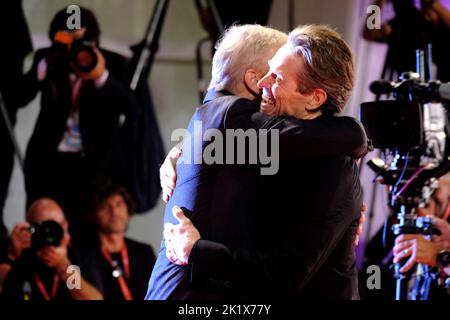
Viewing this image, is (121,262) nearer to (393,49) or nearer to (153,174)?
(153,174)

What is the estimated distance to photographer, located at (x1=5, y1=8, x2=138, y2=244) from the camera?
380cm

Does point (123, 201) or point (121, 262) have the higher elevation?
point (123, 201)

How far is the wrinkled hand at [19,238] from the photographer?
3.58 metres

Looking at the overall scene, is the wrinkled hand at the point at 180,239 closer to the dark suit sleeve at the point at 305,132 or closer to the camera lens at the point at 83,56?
the dark suit sleeve at the point at 305,132

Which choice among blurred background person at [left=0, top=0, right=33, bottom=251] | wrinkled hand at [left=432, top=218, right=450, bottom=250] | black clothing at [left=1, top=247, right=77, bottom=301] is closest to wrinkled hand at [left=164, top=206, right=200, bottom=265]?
wrinkled hand at [left=432, top=218, right=450, bottom=250]

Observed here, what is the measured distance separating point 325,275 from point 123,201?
2226mm

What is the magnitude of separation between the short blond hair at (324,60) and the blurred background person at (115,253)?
202 cm

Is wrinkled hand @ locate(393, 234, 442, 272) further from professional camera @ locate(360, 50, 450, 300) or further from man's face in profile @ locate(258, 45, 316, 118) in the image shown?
man's face in profile @ locate(258, 45, 316, 118)

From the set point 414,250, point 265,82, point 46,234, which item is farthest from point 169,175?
point 46,234

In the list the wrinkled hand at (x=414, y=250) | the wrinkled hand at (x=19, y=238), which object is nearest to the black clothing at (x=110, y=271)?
the wrinkled hand at (x=19, y=238)

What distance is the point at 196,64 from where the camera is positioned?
14.3 feet
